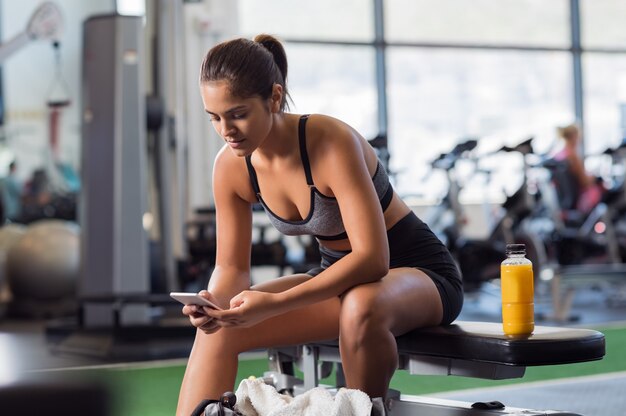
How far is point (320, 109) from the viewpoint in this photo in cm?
843

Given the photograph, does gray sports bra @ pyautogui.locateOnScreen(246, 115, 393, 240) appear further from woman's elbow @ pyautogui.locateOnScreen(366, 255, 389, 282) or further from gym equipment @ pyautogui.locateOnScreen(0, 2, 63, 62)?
gym equipment @ pyautogui.locateOnScreen(0, 2, 63, 62)

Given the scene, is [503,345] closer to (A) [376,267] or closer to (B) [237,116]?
(A) [376,267]

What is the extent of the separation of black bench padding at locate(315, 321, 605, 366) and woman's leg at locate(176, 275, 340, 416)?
17cm

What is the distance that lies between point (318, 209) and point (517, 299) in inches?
16.9

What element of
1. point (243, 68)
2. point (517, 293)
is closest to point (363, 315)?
point (517, 293)

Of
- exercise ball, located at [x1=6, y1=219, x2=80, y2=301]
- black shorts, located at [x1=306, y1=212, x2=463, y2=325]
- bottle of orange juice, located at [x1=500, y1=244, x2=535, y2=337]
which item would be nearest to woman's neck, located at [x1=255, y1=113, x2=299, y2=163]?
black shorts, located at [x1=306, y1=212, x2=463, y2=325]

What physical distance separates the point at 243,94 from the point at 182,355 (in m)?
2.64

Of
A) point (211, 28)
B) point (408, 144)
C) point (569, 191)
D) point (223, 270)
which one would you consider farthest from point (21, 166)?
point (223, 270)

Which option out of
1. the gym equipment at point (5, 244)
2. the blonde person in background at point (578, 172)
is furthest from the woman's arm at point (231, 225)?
the gym equipment at point (5, 244)

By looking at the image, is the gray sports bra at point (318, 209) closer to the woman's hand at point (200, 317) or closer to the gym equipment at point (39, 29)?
the woman's hand at point (200, 317)

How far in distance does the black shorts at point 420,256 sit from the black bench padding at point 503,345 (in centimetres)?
11

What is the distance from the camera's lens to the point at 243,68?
5.84 ft

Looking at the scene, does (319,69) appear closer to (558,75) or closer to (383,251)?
A: (558,75)

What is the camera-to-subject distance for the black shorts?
2.05 meters
